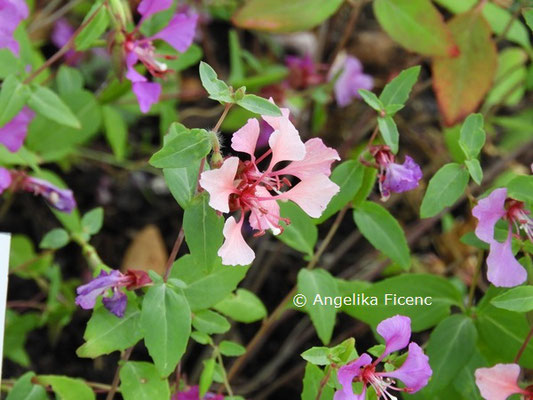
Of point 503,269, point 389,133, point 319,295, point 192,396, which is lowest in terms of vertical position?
point 192,396

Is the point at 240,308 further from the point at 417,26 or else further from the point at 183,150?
the point at 417,26

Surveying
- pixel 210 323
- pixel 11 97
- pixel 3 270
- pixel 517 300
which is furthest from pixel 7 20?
pixel 517 300

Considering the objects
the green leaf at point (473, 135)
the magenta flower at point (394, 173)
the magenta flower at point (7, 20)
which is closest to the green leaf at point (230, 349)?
the magenta flower at point (394, 173)

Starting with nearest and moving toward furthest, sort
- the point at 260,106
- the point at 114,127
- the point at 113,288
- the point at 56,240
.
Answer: the point at 260,106 → the point at 113,288 → the point at 56,240 → the point at 114,127

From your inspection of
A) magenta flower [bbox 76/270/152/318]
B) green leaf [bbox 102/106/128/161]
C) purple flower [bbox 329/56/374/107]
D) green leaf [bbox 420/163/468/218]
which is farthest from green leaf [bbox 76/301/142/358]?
purple flower [bbox 329/56/374/107]

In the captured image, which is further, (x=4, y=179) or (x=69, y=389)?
(x=4, y=179)

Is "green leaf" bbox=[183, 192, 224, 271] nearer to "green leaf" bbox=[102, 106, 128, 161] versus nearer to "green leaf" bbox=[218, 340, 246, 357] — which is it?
"green leaf" bbox=[218, 340, 246, 357]
